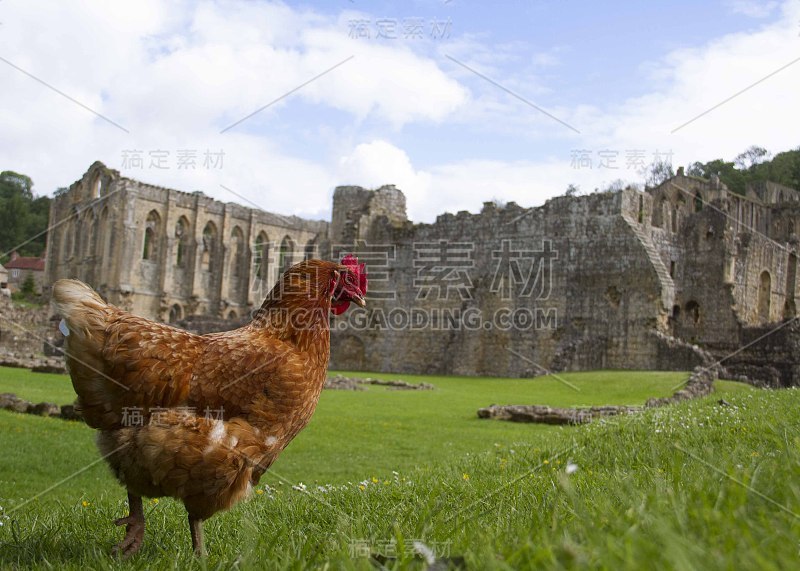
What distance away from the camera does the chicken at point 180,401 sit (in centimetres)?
347

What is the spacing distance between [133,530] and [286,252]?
55.9m

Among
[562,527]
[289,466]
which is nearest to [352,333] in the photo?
[289,466]

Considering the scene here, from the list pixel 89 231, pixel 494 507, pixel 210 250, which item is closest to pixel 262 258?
pixel 210 250

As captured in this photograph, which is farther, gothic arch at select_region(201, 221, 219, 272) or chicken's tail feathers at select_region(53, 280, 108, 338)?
gothic arch at select_region(201, 221, 219, 272)

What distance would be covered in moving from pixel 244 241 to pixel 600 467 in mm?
54301

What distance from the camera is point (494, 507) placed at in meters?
3.55

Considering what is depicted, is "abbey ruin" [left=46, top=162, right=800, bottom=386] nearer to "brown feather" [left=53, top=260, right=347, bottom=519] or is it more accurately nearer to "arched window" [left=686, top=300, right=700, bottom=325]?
"arched window" [left=686, top=300, right=700, bottom=325]

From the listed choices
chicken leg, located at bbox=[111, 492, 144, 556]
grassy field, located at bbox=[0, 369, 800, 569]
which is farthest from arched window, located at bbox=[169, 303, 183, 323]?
chicken leg, located at bbox=[111, 492, 144, 556]

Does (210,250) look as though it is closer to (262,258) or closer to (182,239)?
(182,239)

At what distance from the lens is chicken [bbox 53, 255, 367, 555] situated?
347cm

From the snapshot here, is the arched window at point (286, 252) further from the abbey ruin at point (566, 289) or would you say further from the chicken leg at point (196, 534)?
the chicken leg at point (196, 534)

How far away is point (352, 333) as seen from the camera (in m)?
32.5

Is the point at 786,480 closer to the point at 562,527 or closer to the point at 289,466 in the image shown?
the point at 562,527

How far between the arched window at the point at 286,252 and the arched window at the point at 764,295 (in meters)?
34.1
